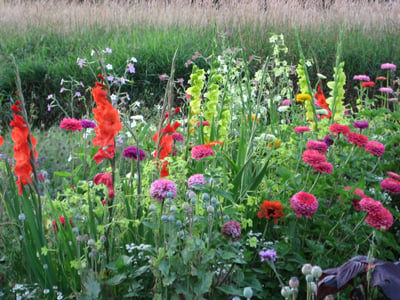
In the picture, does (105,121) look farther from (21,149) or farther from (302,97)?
(302,97)

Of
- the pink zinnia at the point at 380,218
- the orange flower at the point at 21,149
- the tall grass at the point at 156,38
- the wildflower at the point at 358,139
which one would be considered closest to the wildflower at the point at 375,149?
the wildflower at the point at 358,139

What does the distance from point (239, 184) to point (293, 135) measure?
497 mm

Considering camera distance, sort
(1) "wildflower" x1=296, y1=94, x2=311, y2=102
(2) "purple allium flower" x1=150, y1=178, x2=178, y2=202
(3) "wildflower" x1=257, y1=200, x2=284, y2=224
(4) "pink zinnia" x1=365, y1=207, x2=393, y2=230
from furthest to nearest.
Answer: (1) "wildflower" x1=296, y1=94, x2=311, y2=102
(3) "wildflower" x1=257, y1=200, x2=284, y2=224
(4) "pink zinnia" x1=365, y1=207, x2=393, y2=230
(2) "purple allium flower" x1=150, y1=178, x2=178, y2=202

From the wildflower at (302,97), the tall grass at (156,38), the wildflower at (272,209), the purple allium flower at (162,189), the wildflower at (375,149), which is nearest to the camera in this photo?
the purple allium flower at (162,189)

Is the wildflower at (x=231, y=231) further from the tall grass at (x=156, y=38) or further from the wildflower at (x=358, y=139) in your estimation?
the tall grass at (x=156, y=38)

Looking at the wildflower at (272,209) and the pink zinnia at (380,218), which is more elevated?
the pink zinnia at (380,218)

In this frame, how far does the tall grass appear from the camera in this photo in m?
6.89

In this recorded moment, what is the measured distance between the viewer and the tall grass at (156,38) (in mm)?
6891

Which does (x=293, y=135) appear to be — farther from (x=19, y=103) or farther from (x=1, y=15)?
(x=1, y=15)

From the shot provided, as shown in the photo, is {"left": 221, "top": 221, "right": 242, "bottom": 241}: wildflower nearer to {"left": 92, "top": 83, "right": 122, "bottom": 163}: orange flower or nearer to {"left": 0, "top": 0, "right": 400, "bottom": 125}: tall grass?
{"left": 92, "top": 83, "right": 122, "bottom": 163}: orange flower

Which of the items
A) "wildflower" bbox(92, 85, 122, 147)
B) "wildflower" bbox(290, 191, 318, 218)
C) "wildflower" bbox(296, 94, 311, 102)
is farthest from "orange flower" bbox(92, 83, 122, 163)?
"wildflower" bbox(296, 94, 311, 102)

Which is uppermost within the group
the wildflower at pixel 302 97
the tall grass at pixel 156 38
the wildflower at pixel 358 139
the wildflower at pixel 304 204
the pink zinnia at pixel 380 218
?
the wildflower at pixel 358 139

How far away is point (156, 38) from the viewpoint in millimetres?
7684

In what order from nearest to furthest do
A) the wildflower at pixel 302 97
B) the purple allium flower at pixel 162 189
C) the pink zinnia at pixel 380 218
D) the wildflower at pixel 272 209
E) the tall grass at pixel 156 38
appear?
the purple allium flower at pixel 162 189, the pink zinnia at pixel 380 218, the wildflower at pixel 272 209, the wildflower at pixel 302 97, the tall grass at pixel 156 38
